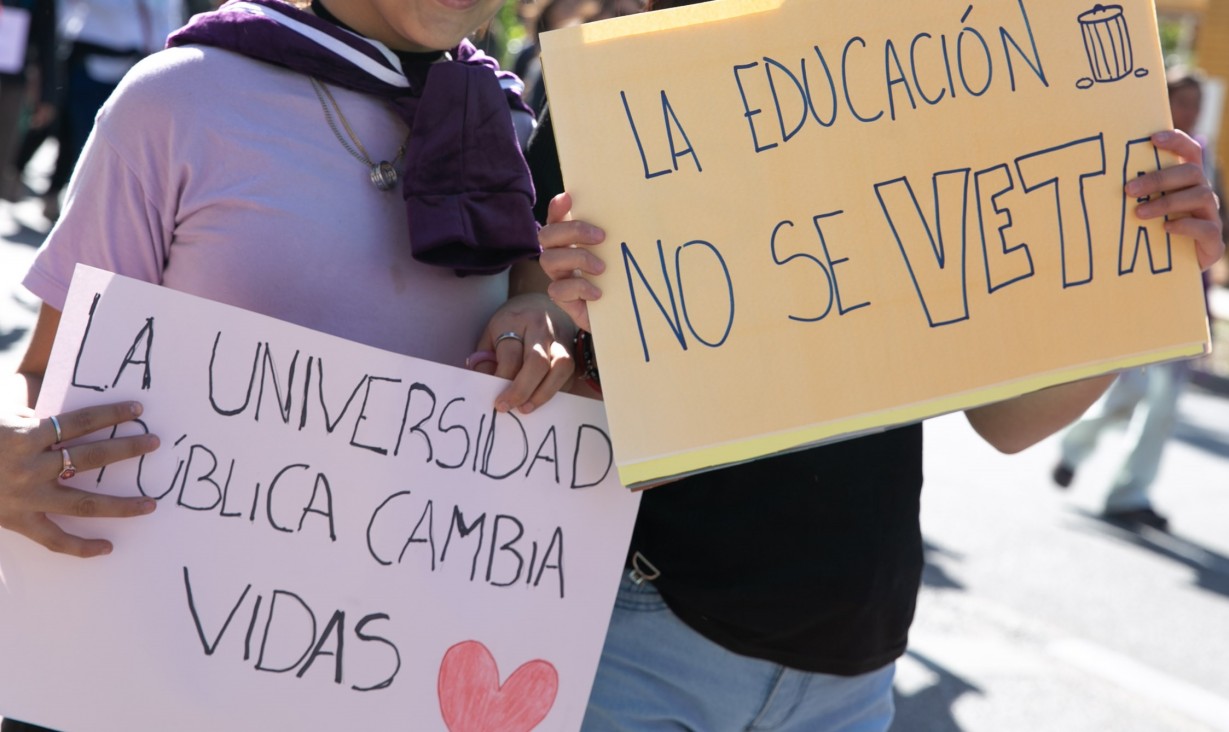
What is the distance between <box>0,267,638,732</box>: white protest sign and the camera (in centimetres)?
144

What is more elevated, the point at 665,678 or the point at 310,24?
the point at 310,24

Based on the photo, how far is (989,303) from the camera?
5.02 ft

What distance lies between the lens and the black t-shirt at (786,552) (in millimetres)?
1648

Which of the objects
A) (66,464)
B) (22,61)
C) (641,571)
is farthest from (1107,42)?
(22,61)

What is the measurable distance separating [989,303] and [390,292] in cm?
72

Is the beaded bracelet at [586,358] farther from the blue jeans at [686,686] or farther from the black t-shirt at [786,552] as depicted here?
the blue jeans at [686,686]

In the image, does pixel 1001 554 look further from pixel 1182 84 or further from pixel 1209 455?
pixel 1209 455

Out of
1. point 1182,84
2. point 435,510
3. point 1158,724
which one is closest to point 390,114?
point 435,510

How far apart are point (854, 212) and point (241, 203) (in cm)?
70

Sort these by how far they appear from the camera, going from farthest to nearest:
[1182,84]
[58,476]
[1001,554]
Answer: [1182,84], [1001,554], [58,476]

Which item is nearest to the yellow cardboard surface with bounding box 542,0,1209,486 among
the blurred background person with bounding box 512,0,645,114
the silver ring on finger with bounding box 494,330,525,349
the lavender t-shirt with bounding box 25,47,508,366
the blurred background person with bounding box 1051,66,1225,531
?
the silver ring on finger with bounding box 494,330,525,349

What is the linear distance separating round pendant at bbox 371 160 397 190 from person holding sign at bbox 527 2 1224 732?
230 millimetres

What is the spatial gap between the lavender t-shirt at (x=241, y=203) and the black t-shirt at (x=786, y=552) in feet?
0.96

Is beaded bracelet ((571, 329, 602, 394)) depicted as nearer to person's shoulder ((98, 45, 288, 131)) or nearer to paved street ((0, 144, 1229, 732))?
person's shoulder ((98, 45, 288, 131))
